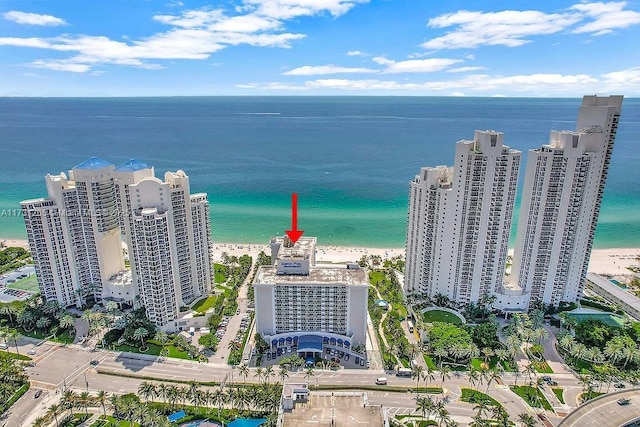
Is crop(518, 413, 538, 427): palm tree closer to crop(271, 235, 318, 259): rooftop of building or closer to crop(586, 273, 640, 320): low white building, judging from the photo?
crop(271, 235, 318, 259): rooftop of building

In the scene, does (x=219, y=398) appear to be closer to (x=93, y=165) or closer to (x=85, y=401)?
(x=85, y=401)

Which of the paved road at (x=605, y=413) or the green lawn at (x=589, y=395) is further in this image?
the green lawn at (x=589, y=395)

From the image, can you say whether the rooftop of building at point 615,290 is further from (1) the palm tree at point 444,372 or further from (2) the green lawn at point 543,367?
(1) the palm tree at point 444,372

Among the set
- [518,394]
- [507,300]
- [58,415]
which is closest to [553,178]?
[507,300]

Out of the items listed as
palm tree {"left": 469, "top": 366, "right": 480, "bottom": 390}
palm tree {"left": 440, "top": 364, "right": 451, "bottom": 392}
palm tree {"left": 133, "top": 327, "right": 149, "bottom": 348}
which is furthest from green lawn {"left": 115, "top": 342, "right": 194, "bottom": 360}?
palm tree {"left": 469, "top": 366, "right": 480, "bottom": 390}

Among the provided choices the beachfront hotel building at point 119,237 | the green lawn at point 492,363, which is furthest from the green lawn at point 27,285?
the green lawn at point 492,363

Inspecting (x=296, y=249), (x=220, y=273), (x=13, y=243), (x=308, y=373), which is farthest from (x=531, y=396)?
(x=13, y=243)

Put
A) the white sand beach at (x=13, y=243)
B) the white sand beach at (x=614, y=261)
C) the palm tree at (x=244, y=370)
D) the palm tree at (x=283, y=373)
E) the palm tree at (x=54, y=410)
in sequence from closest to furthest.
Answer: the palm tree at (x=54, y=410), the palm tree at (x=283, y=373), the palm tree at (x=244, y=370), the white sand beach at (x=614, y=261), the white sand beach at (x=13, y=243)
